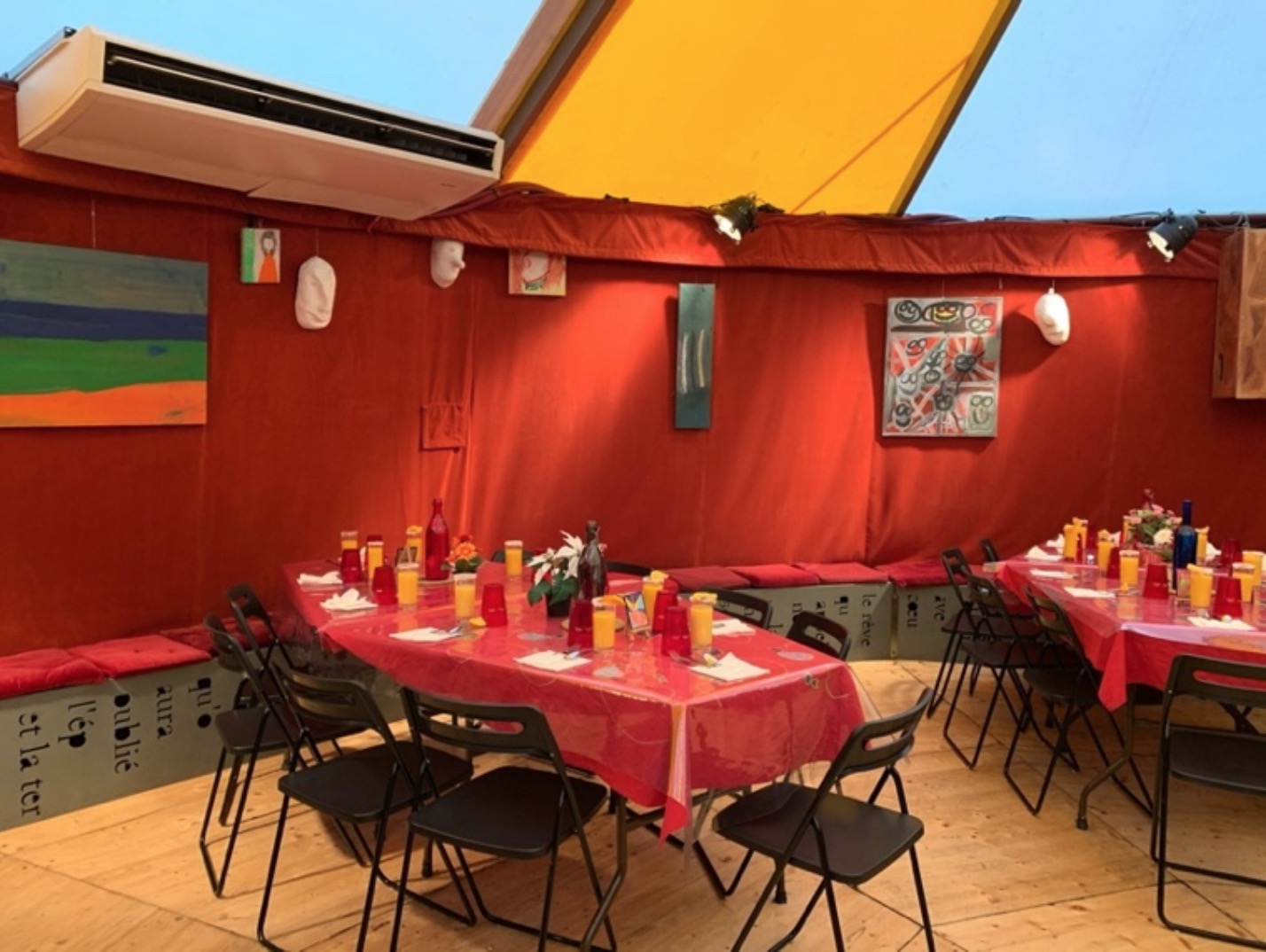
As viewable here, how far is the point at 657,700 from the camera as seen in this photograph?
102 inches

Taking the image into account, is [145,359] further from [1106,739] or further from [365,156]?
[1106,739]

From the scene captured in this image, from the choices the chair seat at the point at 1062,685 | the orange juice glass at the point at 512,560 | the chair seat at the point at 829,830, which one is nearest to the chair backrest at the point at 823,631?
the chair seat at the point at 829,830

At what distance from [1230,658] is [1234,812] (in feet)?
3.33

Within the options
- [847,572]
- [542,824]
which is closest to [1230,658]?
[542,824]

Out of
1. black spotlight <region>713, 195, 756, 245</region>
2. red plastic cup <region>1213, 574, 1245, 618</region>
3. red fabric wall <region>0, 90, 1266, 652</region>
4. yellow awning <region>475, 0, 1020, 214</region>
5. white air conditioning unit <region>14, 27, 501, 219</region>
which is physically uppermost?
yellow awning <region>475, 0, 1020, 214</region>

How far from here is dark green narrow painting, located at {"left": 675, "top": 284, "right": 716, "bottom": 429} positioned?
5871 mm

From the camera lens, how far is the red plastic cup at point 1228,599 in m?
3.74

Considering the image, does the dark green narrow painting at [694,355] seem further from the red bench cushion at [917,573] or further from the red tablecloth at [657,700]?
the red tablecloth at [657,700]

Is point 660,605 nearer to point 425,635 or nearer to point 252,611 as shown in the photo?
→ point 425,635

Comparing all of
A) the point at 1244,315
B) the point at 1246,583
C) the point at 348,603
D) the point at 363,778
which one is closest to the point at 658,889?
the point at 363,778

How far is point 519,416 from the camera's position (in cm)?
555

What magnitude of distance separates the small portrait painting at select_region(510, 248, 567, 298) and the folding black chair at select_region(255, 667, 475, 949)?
2.90 m

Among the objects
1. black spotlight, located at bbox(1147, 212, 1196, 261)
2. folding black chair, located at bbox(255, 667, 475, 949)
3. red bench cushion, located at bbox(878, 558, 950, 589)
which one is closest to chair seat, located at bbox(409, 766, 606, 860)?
folding black chair, located at bbox(255, 667, 475, 949)

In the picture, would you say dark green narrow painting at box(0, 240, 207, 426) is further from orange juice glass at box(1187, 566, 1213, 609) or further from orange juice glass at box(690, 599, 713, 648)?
orange juice glass at box(1187, 566, 1213, 609)
